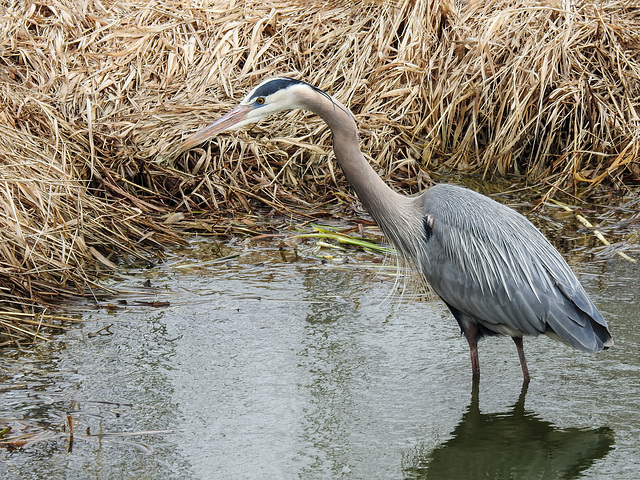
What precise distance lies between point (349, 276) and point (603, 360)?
180 cm

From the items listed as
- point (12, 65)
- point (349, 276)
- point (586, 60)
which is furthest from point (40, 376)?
point (586, 60)

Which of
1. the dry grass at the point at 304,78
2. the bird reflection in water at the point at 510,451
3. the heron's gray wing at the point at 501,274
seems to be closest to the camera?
the bird reflection in water at the point at 510,451

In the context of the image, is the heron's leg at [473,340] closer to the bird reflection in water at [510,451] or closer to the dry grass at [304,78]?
the bird reflection in water at [510,451]

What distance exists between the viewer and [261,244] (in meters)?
6.31

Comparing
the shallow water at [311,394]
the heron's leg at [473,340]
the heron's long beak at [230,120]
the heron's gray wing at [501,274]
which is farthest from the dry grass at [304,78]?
the heron's leg at [473,340]

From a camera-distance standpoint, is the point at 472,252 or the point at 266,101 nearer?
the point at 472,252

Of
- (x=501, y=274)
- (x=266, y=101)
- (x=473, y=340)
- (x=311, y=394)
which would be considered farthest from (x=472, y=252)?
(x=266, y=101)

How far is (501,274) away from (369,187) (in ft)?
2.82

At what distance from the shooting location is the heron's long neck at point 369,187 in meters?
4.63

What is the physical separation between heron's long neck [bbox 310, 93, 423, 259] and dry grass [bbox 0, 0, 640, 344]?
6.29 feet

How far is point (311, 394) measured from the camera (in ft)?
13.6

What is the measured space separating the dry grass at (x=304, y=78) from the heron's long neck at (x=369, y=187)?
1.92m

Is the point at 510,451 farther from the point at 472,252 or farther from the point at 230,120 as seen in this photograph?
the point at 230,120

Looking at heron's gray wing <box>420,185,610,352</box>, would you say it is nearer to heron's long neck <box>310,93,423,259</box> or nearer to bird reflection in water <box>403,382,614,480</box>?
heron's long neck <box>310,93,423,259</box>
